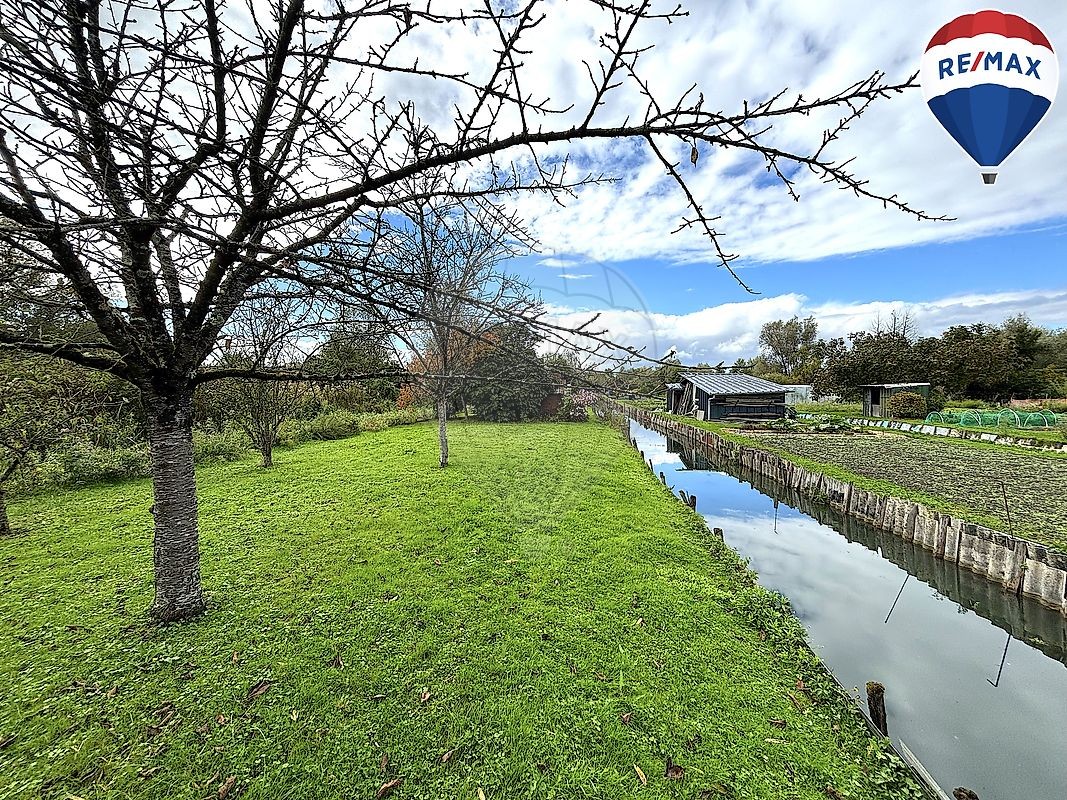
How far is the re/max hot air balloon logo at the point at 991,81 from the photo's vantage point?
288 inches

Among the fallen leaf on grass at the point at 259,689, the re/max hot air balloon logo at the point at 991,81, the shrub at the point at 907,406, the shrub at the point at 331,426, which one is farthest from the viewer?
the shrub at the point at 907,406

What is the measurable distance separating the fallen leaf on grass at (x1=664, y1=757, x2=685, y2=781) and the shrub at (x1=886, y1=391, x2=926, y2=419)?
28.7 m

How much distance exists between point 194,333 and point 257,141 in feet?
5.55

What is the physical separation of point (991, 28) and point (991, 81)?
2.88 feet

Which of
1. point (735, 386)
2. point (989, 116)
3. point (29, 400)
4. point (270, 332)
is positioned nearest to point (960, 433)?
point (735, 386)

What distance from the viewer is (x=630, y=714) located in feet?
10.2

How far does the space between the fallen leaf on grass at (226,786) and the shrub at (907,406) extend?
3076 centimetres

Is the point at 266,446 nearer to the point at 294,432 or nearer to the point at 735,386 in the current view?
the point at 294,432

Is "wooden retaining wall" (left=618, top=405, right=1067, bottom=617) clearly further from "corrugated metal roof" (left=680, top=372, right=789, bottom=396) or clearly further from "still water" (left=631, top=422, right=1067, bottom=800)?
"corrugated metal roof" (left=680, top=372, right=789, bottom=396)

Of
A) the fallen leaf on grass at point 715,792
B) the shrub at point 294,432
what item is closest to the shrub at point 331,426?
the shrub at point 294,432

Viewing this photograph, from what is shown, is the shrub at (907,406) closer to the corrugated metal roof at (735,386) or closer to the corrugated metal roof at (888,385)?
the corrugated metal roof at (888,385)

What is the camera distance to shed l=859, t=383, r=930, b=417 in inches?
989

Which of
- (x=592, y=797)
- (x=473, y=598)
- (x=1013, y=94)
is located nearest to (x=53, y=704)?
(x=473, y=598)

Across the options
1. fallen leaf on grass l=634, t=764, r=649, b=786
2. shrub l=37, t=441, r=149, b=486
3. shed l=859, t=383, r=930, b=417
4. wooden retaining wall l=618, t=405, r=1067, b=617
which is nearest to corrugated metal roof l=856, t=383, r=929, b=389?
shed l=859, t=383, r=930, b=417
